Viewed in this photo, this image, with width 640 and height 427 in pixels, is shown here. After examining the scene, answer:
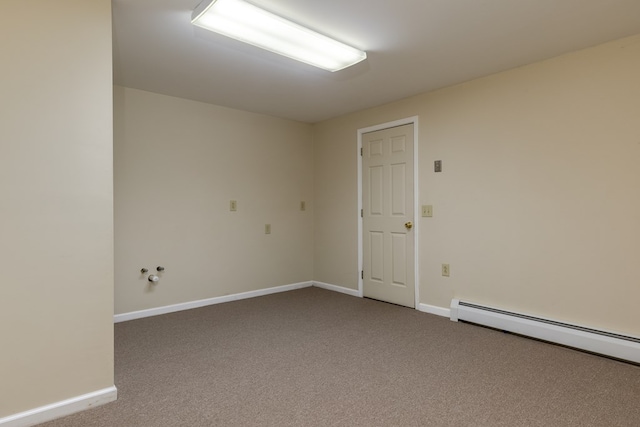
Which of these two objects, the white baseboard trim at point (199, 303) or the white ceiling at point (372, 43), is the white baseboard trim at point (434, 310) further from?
the white ceiling at point (372, 43)

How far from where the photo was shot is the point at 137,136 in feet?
11.1

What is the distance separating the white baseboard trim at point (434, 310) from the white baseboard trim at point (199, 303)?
1.69 metres

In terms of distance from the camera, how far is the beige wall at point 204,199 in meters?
3.37

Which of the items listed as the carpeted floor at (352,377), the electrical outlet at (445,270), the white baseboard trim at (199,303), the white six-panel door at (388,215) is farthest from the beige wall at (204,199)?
the electrical outlet at (445,270)

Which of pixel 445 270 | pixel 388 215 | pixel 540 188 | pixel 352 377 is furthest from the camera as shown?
pixel 388 215

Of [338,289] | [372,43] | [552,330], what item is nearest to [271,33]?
[372,43]

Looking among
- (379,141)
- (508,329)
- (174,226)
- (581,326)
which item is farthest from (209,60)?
(581,326)

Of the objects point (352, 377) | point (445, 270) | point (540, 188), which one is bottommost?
point (352, 377)

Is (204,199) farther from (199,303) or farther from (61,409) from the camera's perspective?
(61,409)

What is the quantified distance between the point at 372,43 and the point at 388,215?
1.92 metres

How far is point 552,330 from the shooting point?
8.73 ft

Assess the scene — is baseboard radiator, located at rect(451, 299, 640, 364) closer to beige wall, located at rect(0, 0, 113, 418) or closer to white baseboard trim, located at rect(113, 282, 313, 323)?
white baseboard trim, located at rect(113, 282, 313, 323)

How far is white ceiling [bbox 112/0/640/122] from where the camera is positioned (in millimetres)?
2061

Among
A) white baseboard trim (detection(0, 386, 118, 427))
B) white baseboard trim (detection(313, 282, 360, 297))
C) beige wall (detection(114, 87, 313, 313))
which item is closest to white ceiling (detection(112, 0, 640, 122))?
beige wall (detection(114, 87, 313, 313))
